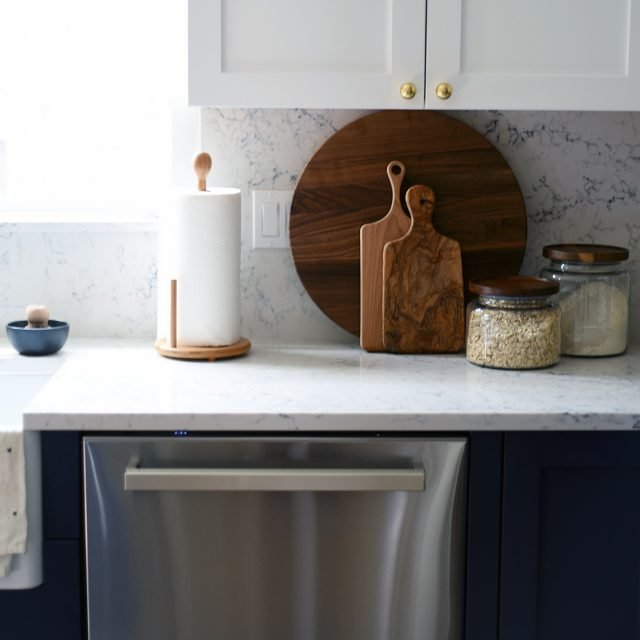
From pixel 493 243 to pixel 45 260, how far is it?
39.2 inches

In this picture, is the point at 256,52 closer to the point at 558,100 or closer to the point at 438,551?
the point at 558,100

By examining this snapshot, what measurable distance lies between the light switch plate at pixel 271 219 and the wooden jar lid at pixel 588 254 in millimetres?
564

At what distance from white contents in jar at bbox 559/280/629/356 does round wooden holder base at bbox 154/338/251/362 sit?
2.25 ft

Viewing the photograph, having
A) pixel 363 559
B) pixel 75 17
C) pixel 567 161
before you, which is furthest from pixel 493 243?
pixel 75 17

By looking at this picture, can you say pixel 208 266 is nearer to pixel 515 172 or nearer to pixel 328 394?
pixel 328 394

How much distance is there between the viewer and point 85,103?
262 centimetres

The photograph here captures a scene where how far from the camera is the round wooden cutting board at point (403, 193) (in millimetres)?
2479

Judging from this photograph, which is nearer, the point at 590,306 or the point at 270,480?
the point at 270,480

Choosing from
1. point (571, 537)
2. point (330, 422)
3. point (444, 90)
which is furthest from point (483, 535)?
point (444, 90)

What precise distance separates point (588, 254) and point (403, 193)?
0.42m

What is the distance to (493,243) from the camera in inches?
98.9

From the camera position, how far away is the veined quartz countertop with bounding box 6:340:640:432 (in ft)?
6.34

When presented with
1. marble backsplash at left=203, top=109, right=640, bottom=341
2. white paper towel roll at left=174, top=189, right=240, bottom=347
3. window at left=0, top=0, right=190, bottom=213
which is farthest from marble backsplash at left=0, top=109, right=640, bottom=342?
white paper towel roll at left=174, top=189, right=240, bottom=347

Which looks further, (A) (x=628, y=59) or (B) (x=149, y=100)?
(B) (x=149, y=100)
